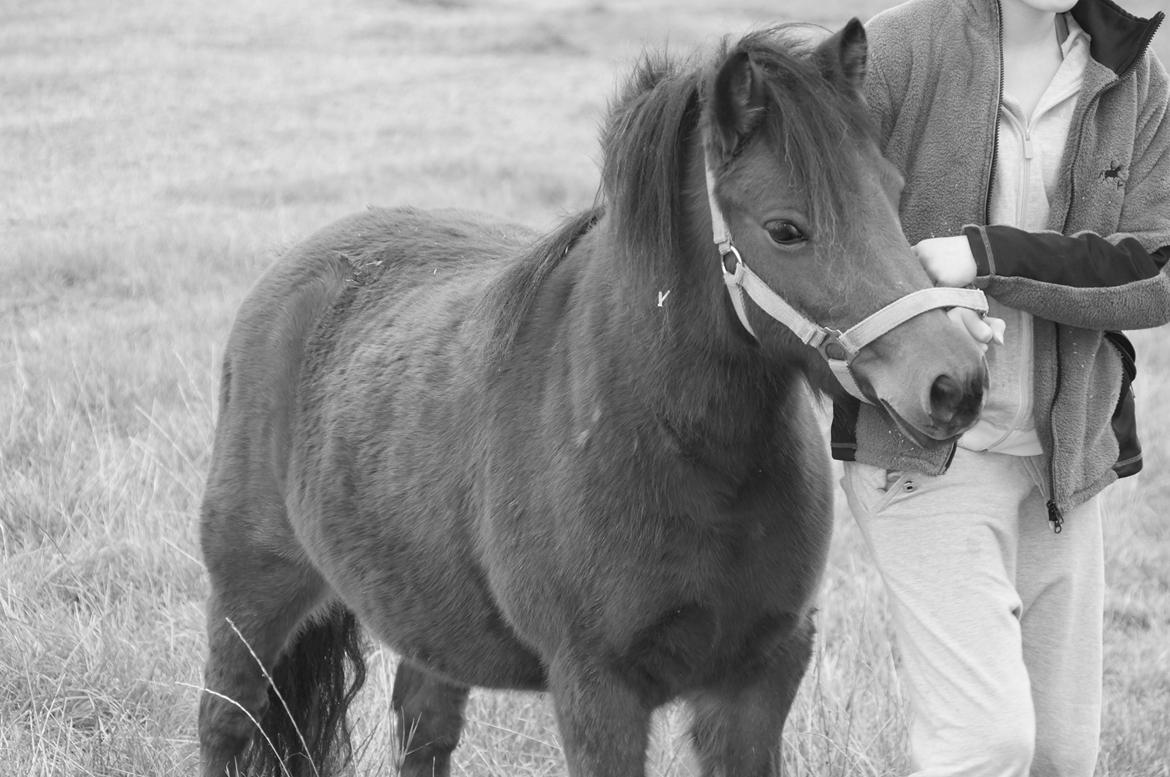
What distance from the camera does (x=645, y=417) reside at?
8.68 ft

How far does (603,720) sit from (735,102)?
127 centimetres

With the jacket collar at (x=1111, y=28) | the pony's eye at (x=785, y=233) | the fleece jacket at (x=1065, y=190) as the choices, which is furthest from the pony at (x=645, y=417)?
the jacket collar at (x=1111, y=28)

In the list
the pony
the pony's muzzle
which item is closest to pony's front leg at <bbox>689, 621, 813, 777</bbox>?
the pony

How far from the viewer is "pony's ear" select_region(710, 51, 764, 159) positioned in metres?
2.32

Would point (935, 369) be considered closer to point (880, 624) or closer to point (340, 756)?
point (340, 756)

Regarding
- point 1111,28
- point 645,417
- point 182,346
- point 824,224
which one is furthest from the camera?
point 182,346

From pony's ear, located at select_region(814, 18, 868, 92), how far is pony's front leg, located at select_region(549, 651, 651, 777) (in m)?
1.28

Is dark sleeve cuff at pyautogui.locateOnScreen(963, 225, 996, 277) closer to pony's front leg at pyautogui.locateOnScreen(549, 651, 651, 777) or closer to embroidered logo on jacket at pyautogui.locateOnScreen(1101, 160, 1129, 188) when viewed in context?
embroidered logo on jacket at pyautogui.locateOnScreen(1101, 160, 1129, 188)

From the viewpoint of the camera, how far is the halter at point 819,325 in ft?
7.23

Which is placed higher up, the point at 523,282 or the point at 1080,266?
the point at 1080,266

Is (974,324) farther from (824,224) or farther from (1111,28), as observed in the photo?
(1111,28)

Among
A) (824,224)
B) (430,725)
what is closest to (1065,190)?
(824,224)

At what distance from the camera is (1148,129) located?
2.79 metres

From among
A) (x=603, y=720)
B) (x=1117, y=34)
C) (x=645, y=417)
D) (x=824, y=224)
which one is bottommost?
(x=603, y=720)
